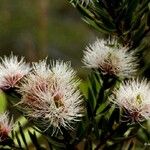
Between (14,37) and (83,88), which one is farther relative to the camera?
(14,37)

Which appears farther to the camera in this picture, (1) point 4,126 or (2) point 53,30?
(2) point 53,30

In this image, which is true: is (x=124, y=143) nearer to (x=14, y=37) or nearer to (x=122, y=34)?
(x=122, y=34)

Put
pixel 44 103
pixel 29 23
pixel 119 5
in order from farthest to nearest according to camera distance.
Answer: pixel 29 23, pixel 119 5, pixel 44 103

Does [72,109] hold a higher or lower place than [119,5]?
lower

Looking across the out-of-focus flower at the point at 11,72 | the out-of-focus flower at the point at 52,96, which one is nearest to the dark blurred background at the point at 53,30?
the out-of-focus flower at the point at 11,72

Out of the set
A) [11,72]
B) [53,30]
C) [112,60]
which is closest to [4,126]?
[11,72]

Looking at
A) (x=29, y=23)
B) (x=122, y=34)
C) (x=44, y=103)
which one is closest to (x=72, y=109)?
(x=44, y=103)

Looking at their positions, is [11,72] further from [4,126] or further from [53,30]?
[53,30]
